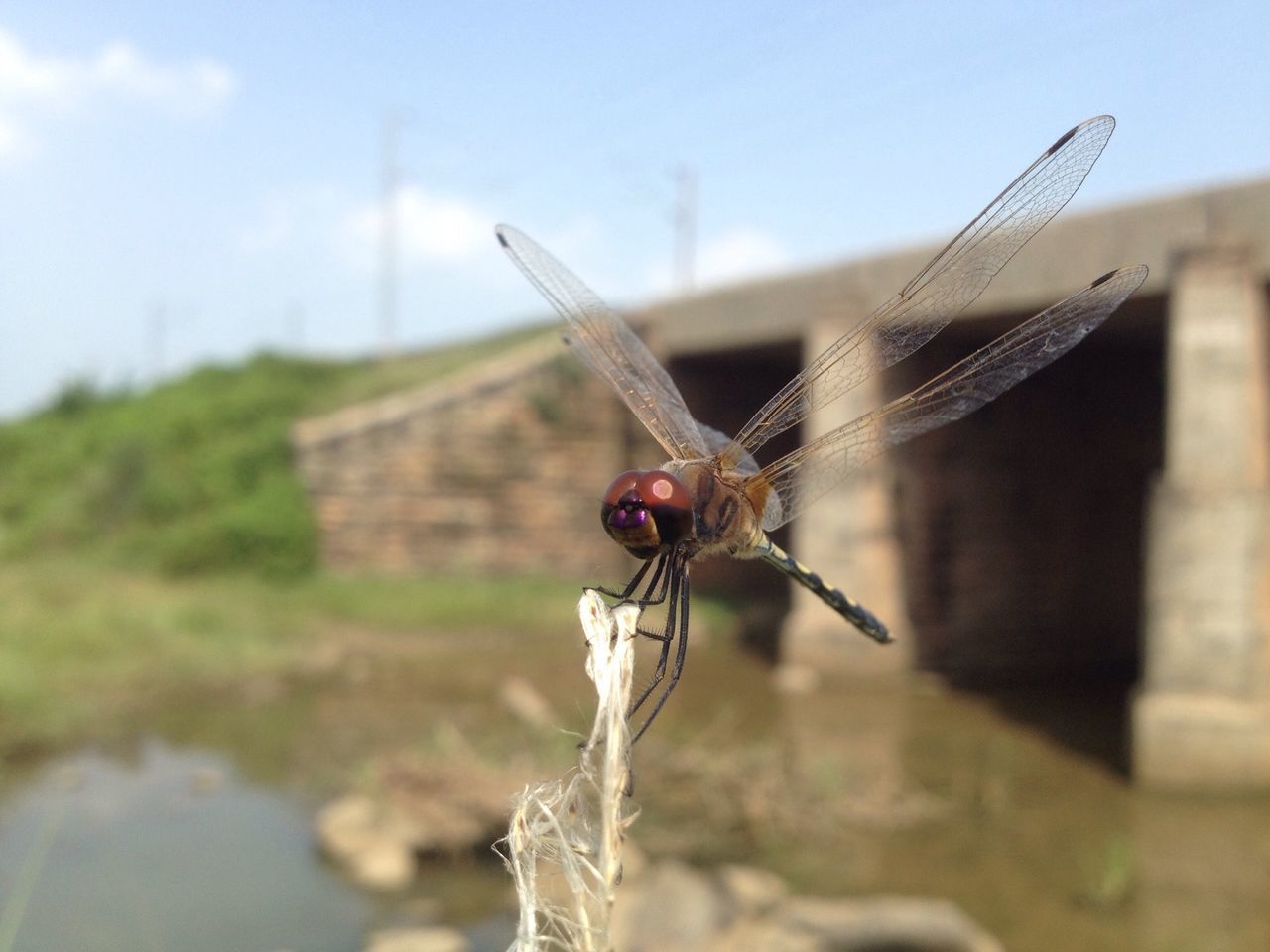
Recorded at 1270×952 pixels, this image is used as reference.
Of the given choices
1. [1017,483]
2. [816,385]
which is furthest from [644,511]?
[1017,483]

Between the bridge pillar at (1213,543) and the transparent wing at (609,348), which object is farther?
the bridge pillar at (1213,543)

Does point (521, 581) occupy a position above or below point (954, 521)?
below

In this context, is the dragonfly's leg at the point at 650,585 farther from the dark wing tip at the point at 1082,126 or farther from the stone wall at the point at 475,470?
the stone wall at the point at 475,470

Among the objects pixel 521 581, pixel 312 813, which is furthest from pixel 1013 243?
pixel 521 581

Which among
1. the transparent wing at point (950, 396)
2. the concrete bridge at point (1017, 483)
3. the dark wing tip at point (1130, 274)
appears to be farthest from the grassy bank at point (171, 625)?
the dark wing tip at point (1130, 274)

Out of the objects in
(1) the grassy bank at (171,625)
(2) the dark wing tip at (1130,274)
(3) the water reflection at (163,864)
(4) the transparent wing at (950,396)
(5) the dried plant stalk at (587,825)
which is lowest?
(3) the water reflection at (163,864)

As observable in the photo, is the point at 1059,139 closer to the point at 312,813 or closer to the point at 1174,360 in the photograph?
the point at 1174,360

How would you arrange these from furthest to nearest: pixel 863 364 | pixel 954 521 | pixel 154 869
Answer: pixel 954 521, pixel 154 869, pixel 863 364
